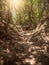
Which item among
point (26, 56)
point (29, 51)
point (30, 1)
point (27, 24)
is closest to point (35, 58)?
point (26, 56)

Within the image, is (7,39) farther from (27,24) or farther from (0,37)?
(27,24)

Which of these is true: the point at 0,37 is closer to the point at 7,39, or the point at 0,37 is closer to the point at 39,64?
the point at 7,39

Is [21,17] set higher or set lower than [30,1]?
lower

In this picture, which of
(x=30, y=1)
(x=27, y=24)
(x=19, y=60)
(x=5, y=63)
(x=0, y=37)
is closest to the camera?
(x=5, y=63)

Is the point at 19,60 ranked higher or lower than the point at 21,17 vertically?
higher

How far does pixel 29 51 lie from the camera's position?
39.2ft

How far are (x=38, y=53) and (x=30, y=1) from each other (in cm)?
2017

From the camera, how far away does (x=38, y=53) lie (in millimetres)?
11133

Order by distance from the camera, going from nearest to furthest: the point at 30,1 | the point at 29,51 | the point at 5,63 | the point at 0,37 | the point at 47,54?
the point at 5,63
the point at 47,54
the point at 29,51
the point at 0,37
the point at 30,1

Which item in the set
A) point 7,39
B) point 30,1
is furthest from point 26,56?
point 30,1

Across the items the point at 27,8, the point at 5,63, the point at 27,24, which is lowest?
the point at 27,24

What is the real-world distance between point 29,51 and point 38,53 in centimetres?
105

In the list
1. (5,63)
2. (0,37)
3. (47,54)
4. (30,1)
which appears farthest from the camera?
(30,1)

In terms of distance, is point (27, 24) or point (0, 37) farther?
point (27, 24)
